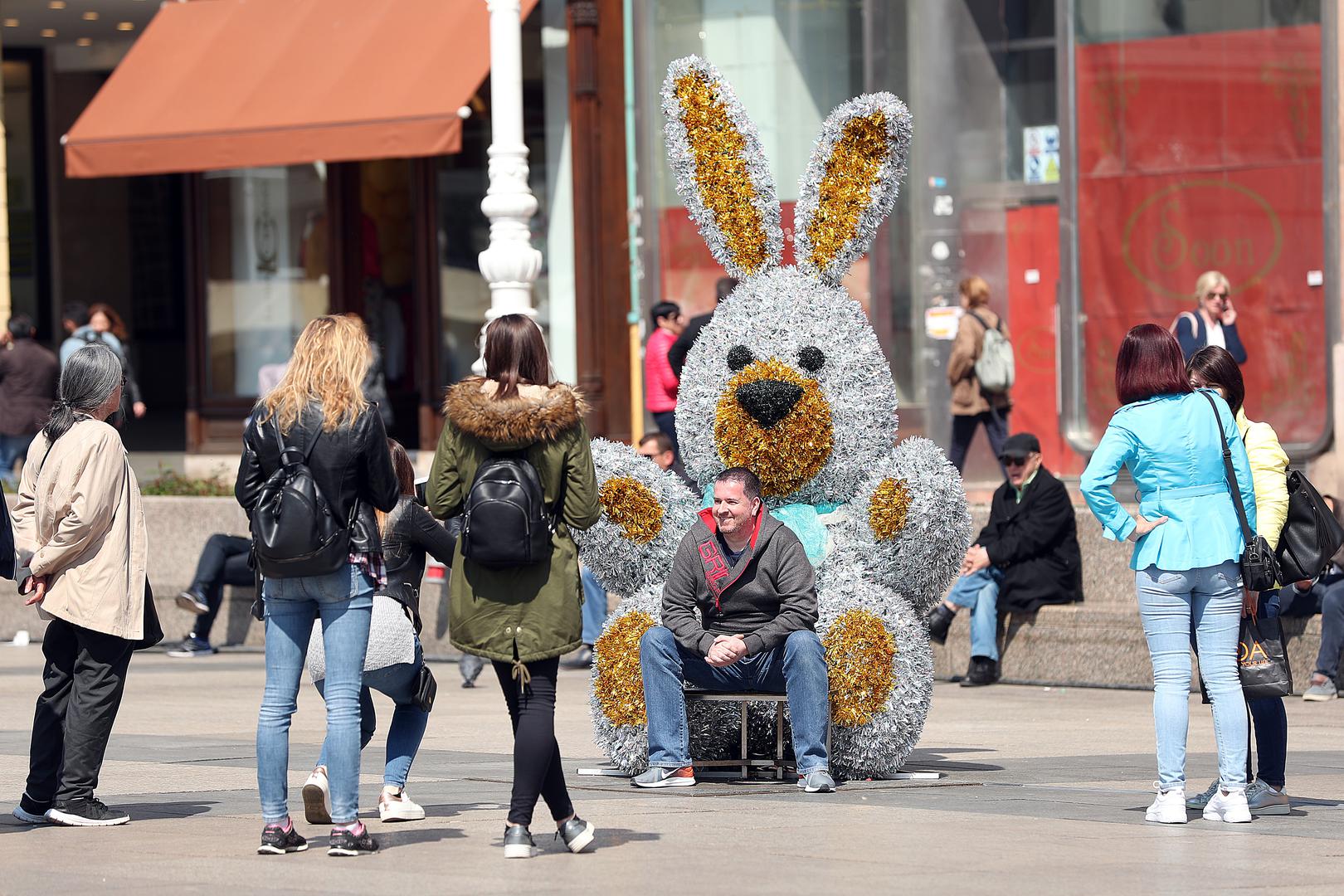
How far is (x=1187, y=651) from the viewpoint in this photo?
727 centimetres

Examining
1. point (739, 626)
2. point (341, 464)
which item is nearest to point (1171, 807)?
point (739, 626)

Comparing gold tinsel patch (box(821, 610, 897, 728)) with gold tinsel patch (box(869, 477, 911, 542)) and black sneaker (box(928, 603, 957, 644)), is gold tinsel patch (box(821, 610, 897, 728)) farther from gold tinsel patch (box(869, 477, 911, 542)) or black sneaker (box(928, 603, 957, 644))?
black sneaker (box(928, 603, 957, 644))

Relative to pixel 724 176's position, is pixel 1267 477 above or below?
below

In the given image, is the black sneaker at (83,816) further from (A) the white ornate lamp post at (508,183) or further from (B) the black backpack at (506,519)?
(A) the white ornate lamp post at (508,183)

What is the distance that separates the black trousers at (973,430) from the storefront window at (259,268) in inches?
321

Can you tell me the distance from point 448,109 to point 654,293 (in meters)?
2.20

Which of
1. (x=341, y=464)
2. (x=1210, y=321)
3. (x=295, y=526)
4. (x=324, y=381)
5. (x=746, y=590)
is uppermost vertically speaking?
(x=1210, y=321)

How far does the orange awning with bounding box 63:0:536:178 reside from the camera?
1828 cm

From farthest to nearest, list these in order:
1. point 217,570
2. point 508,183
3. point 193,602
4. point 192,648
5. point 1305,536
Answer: point 192,648
point 217,570
point 193,602
point 508,183
point 1305,536

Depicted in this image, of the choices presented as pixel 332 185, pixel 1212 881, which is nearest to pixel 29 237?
pixel 332 185

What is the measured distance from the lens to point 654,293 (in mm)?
18000

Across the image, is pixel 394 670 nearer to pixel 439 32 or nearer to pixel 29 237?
pixel 439 32

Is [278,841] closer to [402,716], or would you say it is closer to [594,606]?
[402,716]

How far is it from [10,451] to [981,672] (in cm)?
890
